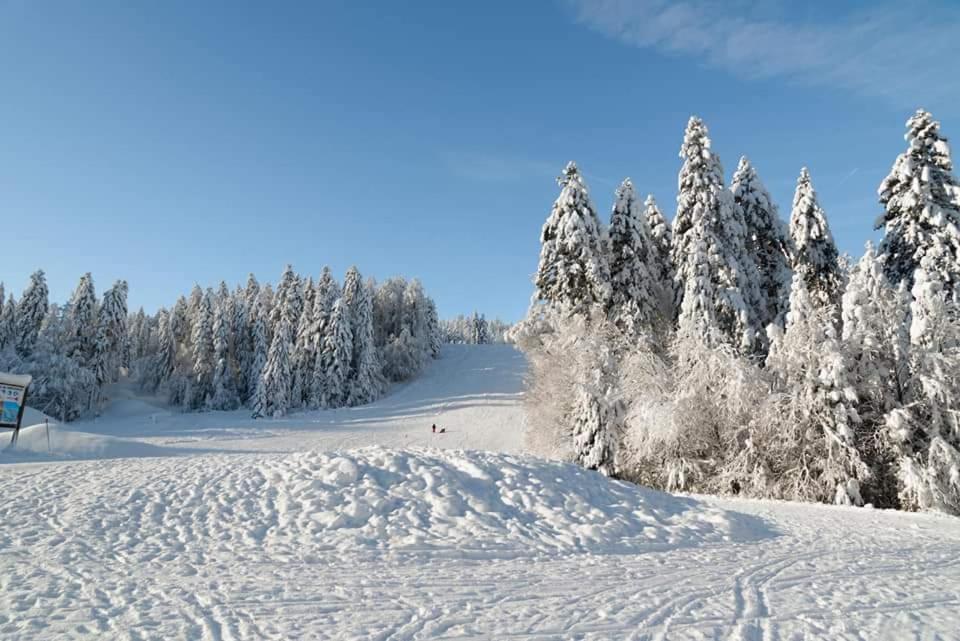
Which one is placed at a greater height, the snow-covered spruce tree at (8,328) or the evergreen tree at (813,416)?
the snow-covered spruce tree at (8,328)

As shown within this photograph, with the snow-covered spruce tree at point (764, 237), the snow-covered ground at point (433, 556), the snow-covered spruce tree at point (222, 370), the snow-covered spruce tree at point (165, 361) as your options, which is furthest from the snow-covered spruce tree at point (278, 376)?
the snow-covered spruce tree at point (764, 237)

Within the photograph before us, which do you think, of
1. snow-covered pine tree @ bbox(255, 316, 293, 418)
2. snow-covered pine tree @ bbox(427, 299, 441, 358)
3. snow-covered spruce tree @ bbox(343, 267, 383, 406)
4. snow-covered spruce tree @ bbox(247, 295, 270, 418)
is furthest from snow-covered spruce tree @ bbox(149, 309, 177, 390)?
snow-covered pine tree @ bbox(427, 299, 441, 358)

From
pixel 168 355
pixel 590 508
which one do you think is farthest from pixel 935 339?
pixel 168 355

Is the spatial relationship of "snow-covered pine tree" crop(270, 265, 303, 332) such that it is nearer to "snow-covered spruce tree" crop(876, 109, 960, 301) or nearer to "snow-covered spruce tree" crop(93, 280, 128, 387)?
"snow-covered spruce tree" crop(93, 280, 128, 387)

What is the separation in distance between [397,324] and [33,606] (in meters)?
67.2

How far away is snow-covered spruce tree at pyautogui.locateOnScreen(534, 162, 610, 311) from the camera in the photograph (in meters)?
24.6

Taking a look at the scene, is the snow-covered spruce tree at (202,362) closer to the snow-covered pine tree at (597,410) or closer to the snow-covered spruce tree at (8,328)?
the snow-covered spruce tree at (8,328)

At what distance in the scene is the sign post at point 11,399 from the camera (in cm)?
1722

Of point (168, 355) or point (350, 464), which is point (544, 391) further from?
point (168, 355)

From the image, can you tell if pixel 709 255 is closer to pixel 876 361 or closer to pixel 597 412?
pixel 876 361

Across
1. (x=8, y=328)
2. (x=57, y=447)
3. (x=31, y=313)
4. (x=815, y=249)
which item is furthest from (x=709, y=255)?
(x=8, y=328)

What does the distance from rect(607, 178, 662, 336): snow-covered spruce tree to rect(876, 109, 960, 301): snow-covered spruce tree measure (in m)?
10.3

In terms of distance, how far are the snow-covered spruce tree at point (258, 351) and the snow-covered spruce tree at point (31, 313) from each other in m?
19.9

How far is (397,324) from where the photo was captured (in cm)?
7319
